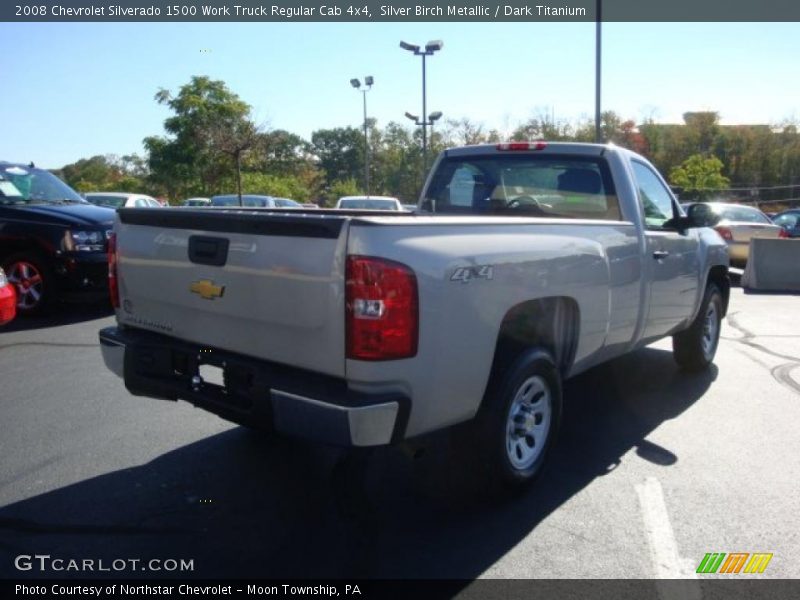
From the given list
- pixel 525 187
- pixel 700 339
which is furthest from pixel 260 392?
pixel 700 339

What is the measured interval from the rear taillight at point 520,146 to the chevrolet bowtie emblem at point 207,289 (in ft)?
9.74

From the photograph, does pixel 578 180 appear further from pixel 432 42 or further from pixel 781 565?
pixel 432 42

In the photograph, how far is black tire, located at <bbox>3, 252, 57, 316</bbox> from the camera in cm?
877

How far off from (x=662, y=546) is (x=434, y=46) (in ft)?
80.6

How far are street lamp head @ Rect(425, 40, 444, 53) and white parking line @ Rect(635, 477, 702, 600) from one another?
23.7 m

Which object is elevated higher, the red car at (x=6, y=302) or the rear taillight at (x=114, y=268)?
the rear taillight at (x=114, y=268)

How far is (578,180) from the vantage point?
530cm

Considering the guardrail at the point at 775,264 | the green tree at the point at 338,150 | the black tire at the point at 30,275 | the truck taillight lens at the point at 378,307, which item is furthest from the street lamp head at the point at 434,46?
the green tree at the point at 338,150

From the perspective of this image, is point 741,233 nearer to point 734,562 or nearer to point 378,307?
point 734,562

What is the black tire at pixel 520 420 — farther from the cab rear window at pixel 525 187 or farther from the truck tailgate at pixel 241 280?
the cab rear window at pixel 525 187

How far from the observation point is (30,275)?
29.0 ft

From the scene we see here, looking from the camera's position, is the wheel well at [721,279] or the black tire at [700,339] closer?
the black tire at [700,339]

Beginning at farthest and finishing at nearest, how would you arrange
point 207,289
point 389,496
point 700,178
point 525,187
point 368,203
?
point 700,178, point 368,203, point 525,187, point 389,496, point 207,289

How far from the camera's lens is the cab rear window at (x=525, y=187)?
17.1ft
